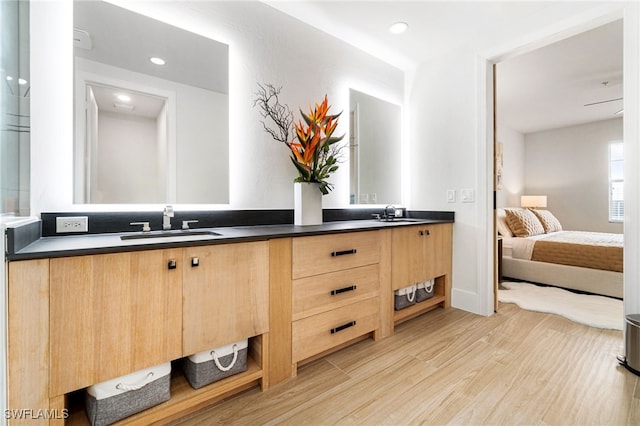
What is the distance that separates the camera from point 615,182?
5.25 meters

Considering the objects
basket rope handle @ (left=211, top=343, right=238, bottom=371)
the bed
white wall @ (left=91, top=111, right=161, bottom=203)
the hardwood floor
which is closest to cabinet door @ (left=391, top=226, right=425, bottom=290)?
the hardwood floor

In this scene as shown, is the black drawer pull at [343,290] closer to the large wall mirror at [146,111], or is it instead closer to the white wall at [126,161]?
the large wall mirror at [146,111]

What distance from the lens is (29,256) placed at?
0.90 meters

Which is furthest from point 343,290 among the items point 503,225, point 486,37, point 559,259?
point 503,225

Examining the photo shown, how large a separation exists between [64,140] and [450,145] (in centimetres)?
283

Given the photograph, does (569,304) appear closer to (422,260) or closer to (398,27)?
(422,260)

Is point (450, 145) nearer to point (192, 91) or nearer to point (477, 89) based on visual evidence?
point (477, 89)

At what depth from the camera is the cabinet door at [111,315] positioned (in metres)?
0.97

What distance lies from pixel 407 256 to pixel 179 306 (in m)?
1.64

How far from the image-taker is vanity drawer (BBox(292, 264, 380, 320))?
158 centimetres

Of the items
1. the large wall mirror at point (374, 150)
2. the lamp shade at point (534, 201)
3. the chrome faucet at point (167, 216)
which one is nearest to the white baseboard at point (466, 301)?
the large wall mirror at point (374, 150)

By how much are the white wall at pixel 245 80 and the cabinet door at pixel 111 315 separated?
2.05 feet

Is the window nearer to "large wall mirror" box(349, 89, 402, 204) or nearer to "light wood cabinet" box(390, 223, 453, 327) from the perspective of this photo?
"light wood cabinet" box(390, 223, 453, 327)

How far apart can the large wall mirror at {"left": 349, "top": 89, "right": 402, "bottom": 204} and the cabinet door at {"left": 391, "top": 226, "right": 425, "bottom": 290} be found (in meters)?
0.63
